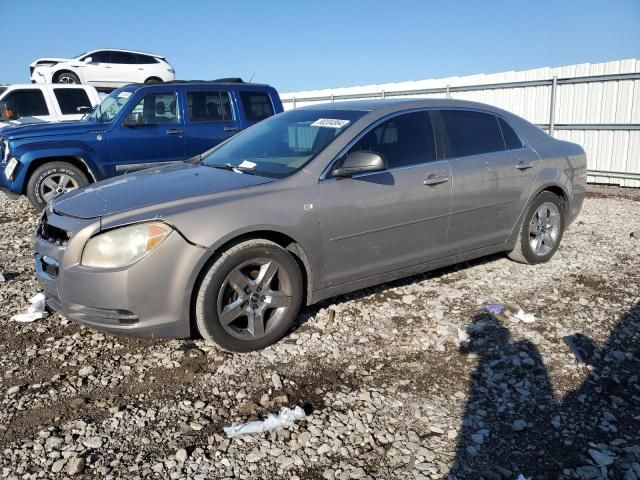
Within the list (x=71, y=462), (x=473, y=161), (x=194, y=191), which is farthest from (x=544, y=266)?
(x=71, y=462)

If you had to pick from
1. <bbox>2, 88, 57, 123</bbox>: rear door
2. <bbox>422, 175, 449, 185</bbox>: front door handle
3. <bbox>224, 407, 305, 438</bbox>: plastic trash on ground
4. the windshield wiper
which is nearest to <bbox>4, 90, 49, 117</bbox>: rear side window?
<bbox>2, 88, 57, 123</bbox>: rear door

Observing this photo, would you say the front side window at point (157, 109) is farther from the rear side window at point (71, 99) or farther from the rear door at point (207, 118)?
the rear side window at point (71, 99)

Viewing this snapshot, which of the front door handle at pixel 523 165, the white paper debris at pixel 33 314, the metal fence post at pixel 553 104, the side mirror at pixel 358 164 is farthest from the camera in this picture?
the metal fence post at pixel 553 104

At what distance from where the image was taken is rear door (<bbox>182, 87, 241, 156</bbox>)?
27.1 ft

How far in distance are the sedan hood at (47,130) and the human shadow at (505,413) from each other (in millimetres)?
6394

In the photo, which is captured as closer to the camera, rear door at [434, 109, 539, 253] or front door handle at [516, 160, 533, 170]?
rear door at [434, 109, 539, 253]

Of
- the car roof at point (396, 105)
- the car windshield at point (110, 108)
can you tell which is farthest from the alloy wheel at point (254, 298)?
the car windshield at point (110, 108)

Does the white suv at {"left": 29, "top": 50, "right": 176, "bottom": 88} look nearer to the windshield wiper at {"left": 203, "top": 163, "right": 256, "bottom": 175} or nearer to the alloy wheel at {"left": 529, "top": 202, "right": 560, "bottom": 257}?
the windshield wiper at {"left": 203, "top": 163, "right": 256, "bottom": 175}

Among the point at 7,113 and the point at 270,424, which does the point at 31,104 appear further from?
the point at 270,424

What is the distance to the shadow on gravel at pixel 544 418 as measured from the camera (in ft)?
8.27

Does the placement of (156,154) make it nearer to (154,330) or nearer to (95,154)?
(95,154)

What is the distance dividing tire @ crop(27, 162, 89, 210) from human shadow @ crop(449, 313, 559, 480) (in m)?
6.35

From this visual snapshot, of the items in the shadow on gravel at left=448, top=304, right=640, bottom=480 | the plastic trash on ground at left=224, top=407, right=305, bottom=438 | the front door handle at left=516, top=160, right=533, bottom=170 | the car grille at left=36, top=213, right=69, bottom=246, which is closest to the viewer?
the shadow on gravel at left=448, top=304, right=640, bottom=480

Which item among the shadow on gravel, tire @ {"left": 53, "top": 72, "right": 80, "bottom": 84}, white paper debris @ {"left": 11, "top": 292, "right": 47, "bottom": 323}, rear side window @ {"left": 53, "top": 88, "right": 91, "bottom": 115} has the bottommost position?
the shadow on gravel
